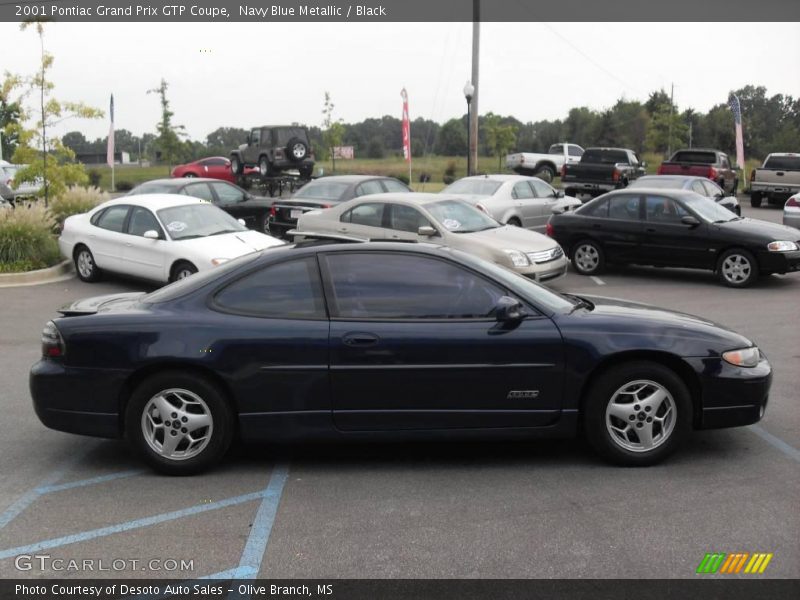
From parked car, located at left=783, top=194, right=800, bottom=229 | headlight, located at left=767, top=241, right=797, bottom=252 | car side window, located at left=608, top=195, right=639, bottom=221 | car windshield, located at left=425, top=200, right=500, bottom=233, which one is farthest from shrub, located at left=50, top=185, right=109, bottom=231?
parked car, located at left=783, top=194, right=800, bottom=229

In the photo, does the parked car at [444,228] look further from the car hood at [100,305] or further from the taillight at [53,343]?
the taillight at [53,343]

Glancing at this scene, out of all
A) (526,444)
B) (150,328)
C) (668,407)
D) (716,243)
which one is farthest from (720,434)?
(716,243)

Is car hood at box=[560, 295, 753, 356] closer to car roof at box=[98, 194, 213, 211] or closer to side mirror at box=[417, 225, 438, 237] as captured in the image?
side mirror at box=[417, 225, 438, 237]

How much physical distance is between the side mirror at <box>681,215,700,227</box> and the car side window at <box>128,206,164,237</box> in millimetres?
8299

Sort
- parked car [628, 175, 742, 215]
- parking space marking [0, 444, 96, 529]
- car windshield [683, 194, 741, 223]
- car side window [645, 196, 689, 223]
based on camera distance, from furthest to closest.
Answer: parked car [628, 175, 742, 215] → car side window [645, 196, 689, 223] → car windshield [683, 194, 741, 223] → parking space marking [0, 444, 96, 529]

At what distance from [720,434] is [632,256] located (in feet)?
27.8

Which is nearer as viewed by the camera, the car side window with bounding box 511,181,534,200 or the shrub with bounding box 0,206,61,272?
the shrub with bounding box 0,206,61,272

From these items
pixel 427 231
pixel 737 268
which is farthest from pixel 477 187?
pixel 737 268

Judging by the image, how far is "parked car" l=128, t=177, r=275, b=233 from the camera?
17.6 metres

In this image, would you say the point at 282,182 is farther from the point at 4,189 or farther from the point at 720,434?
the point at 720,434

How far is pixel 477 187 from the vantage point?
17.7m

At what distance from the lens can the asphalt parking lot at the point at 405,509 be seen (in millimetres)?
4059

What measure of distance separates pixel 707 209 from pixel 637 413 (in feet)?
31.3

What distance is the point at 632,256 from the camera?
556 inches
